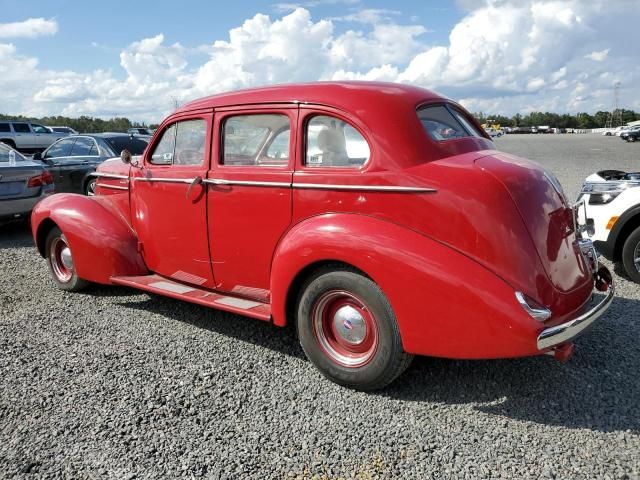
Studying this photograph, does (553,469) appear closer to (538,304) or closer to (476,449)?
(476,449)

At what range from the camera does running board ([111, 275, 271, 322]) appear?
3623 millimetres

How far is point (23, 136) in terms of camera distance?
23.3 meters

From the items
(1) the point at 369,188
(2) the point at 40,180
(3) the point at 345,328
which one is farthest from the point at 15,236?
(1) the point at 369,188

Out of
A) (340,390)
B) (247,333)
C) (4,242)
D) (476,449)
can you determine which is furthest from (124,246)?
(4,242)

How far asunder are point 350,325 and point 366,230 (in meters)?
0.64

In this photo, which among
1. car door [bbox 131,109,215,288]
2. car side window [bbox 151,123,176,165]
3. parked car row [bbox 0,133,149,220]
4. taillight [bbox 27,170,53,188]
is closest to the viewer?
car door [bbox 131,109,215,288]

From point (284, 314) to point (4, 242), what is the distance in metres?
6.14

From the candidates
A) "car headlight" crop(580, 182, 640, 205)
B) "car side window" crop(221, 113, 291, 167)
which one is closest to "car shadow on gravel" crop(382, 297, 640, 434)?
"car side window" crop(221, 113, 291, 167)

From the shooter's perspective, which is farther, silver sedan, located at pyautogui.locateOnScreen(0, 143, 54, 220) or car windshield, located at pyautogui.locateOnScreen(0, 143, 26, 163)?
car windshield, located at pyautogui.locateOnScreen(0, 143, 26, 163)

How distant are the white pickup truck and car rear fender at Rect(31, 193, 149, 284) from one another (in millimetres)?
21188

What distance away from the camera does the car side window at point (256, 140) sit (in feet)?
11.9

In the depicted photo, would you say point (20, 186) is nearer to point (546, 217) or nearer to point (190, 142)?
point (190, 142)

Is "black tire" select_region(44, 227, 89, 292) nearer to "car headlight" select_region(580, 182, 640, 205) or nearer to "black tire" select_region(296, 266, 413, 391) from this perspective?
"black tire" select_region(296, 266, 413, 391)

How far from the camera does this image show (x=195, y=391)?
3.31 metres
